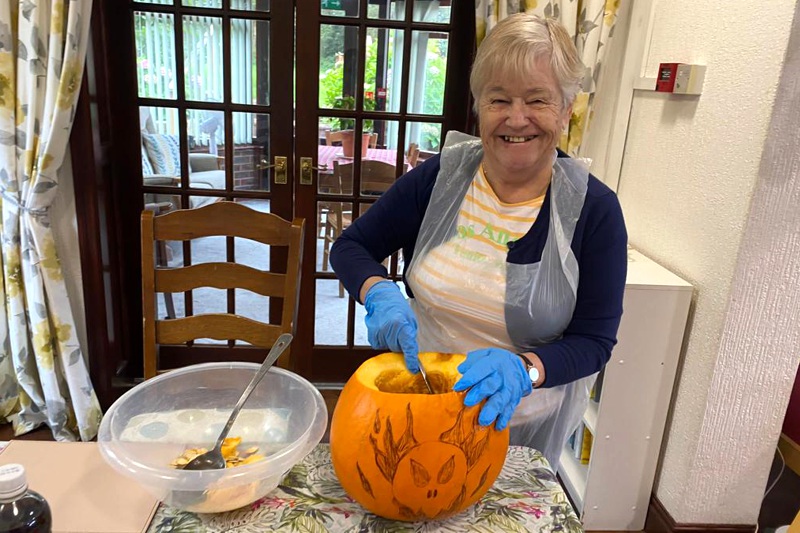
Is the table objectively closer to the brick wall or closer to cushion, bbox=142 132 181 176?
the brick wall

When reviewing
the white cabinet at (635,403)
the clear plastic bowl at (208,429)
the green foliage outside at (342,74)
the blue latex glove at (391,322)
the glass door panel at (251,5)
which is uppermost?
the glass door panel at (251,5)

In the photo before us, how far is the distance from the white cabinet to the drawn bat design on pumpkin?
1.05 m

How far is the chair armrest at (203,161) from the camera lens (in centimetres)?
241

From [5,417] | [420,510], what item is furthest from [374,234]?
[5,417]

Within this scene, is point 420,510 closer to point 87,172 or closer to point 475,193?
point 475,193

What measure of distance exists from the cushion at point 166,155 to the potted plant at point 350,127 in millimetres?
654

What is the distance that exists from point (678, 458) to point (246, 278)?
1297 mm

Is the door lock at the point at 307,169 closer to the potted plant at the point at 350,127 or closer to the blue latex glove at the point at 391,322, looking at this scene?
the potted plant at the point at 350,127

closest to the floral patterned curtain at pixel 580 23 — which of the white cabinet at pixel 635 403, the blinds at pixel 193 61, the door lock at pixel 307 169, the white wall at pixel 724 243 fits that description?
the white wall at pixel 724 243

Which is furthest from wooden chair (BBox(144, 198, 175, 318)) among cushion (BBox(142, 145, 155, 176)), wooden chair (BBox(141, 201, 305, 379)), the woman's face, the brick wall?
the woman's face

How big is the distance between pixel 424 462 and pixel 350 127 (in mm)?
1860

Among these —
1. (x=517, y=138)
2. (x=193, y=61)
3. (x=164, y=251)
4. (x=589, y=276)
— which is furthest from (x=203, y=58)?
(x=589, y=276)

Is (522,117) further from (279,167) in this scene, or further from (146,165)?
(146,165)

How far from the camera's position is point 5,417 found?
2.21 m
